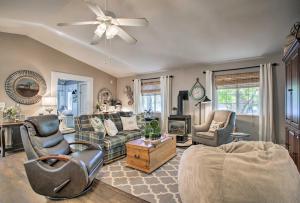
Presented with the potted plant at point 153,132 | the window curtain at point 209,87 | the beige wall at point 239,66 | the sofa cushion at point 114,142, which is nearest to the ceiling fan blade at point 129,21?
the potted plant at point 153,132

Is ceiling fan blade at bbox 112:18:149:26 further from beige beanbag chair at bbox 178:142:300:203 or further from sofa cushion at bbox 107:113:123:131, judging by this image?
sofa cushion at bbox 107:113:123:131

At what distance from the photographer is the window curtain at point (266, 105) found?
4279 mm

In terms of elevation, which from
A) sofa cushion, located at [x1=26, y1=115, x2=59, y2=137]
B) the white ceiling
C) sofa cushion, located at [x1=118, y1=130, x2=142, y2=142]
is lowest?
sofa cushion, located at [x1=118, y1=130, x2=142, y2=142]

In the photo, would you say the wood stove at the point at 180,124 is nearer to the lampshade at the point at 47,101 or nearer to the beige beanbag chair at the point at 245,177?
the lampshade at the point at 47,101

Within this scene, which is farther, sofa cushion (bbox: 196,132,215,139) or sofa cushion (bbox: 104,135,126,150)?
sofa cushion (bbox: 196,132,215,139)

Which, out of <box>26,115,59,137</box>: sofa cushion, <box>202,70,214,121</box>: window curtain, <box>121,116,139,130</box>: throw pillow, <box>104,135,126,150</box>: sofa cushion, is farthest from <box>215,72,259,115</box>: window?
<box>26,115,59,137</box>: sofa cushion

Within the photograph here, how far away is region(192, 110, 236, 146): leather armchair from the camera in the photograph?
153 inches

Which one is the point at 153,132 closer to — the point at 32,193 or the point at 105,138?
the point at 105,138

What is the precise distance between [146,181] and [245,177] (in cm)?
205

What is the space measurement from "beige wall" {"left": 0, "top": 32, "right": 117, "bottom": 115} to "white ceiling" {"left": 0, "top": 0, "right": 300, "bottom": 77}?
27cm

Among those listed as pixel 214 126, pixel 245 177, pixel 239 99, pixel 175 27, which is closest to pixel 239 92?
pixel 239 99

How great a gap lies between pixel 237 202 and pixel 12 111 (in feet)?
17.3

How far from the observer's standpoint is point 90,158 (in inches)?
93.0

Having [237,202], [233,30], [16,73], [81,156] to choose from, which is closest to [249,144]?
[237,202]
